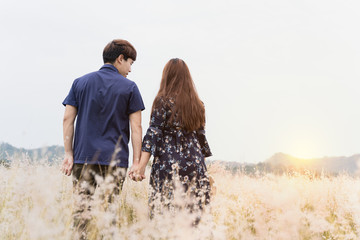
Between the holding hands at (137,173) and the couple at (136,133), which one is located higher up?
the couple at (136,133)

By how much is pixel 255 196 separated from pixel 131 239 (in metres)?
2.70

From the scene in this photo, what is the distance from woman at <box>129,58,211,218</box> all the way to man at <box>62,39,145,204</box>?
6.7 inches

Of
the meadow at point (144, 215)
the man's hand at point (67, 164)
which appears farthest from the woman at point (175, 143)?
the man's hand at point (67, 164)

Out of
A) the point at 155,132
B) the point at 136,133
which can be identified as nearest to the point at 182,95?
the point at 155,132

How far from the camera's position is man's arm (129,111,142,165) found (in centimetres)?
348

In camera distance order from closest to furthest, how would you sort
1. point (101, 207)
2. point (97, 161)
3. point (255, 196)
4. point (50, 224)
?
point (50, 224), point (101, 207), point (97, 161), point (255, 196)

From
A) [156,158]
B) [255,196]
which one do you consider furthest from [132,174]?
[255,196]

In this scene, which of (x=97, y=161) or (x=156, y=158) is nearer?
(x=97, y=161)

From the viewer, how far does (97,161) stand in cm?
333

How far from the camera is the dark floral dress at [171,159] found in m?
3.43

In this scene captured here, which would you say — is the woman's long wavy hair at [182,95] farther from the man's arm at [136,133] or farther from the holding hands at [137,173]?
the holding hands at [137,173]

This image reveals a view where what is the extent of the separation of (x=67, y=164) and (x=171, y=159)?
41.2 inches

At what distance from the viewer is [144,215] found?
Result: 340cm

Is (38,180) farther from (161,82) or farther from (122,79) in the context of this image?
(161,82)
